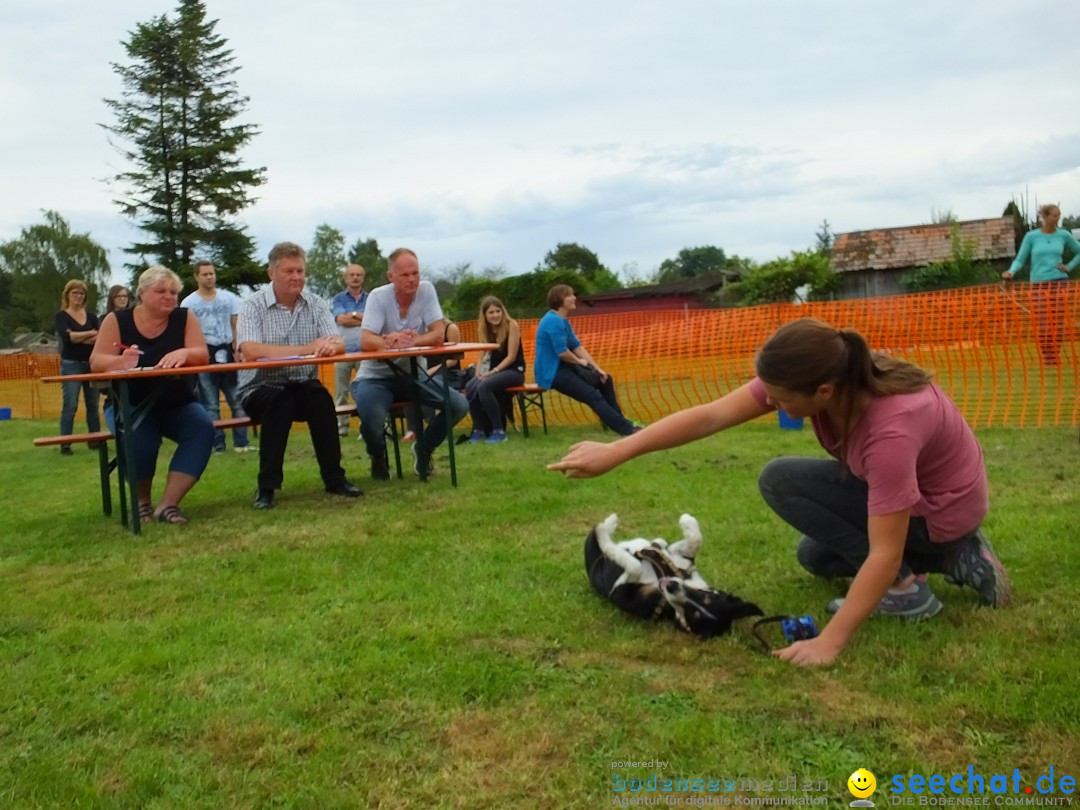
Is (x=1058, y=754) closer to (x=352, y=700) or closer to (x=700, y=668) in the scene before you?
(x=700, y=668)

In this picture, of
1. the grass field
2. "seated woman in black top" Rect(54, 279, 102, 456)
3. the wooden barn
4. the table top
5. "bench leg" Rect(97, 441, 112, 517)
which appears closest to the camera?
the grass field

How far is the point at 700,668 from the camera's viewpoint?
2.87 metres

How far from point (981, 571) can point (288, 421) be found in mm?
4028

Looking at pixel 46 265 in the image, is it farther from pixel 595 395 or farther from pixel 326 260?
pixel 595 395

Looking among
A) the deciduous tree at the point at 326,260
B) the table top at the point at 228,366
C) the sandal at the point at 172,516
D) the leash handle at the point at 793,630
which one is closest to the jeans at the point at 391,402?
the table top at the point at 228,366

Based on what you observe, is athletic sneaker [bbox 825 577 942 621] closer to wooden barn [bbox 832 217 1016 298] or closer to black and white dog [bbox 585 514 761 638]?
black and white dog [bbox 585 514 761 638]

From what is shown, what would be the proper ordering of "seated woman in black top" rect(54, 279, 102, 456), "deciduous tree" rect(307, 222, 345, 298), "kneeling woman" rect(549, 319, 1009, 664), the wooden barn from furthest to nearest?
"deciduous tree" rect(307, 222, 345, 298)
the wooden barn
"seated woman in black top" rect(54, 279, 102, 456)
"kneeling woman" rect(549, 319, 1009, 664)

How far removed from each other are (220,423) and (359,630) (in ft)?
11.2

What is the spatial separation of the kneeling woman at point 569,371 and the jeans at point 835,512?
542 centimetres

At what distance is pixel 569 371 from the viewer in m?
9.10

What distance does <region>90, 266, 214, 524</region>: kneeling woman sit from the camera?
557 centimetres

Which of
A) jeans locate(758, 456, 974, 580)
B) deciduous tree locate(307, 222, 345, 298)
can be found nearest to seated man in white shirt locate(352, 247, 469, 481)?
jeans locate(758, 456, 974, 580)

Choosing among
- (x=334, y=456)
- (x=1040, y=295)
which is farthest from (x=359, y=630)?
(x=1040, y=295)

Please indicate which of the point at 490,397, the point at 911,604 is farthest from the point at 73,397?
the point at 911,604
